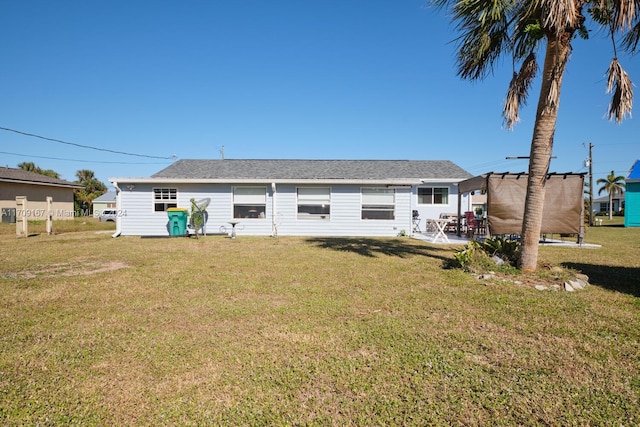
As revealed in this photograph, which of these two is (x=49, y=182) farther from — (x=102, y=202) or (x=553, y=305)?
(x=553, y=305)

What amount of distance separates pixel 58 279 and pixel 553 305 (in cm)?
880

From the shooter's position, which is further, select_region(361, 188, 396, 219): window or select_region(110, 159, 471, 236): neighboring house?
select_region(361, 188, 396, 219): window

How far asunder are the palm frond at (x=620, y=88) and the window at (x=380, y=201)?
31.0 ft

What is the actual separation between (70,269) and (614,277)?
11.8 m

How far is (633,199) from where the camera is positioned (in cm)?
2225

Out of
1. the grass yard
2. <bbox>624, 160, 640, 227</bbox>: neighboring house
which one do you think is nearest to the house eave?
the grass yard

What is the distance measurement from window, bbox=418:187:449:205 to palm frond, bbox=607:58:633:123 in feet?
43.9

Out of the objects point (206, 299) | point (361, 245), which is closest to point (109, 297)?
point (206, 299)

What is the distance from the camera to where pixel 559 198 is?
38.8ft

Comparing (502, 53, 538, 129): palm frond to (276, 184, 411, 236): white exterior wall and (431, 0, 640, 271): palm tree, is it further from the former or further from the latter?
(276, 184, 411, 236): white exterior wall

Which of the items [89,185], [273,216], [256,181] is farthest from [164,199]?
[89,185]

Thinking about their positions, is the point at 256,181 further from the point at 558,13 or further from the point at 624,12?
the point at 624,12

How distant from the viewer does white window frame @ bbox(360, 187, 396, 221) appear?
15.3 m

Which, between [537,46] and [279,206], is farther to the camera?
[279,206]
